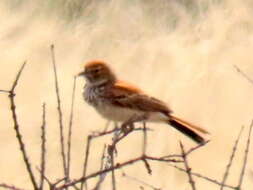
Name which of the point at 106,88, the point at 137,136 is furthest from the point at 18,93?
the point at 106,88

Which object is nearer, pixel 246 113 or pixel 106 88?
pixel 106 88

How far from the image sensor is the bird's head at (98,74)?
5.70 meters

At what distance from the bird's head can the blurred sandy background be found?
3.00 metres

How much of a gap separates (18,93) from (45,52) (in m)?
0.57

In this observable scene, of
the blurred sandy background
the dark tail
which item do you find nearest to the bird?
the dark tail

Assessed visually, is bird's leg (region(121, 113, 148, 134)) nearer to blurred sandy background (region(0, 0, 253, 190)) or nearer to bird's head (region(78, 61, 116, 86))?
bird's head (region(78, 61, 116, 86))

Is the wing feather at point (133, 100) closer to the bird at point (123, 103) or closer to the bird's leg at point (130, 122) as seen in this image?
the bird at point (123, 103)

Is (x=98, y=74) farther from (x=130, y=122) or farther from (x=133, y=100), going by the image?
(x=130, y=122)

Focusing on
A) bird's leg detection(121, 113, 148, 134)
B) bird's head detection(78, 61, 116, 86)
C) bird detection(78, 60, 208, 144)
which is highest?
bird's head detection(78, 61, 116, 86)

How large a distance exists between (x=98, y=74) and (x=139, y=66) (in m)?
4.86

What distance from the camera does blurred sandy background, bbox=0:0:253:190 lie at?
930cm

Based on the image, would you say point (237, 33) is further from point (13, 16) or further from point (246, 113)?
point (13, 16)

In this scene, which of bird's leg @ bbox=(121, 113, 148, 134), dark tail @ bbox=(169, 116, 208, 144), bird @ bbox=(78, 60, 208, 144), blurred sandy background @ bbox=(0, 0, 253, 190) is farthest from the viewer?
blurred sandy background @ bbox=(0, 0, 253, 190)

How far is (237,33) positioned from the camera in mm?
10633
